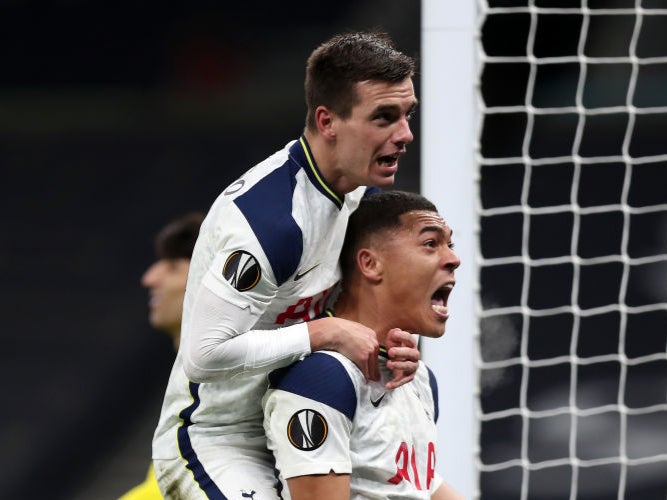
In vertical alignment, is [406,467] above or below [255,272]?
below

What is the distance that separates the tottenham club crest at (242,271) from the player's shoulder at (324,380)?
0.59 feet

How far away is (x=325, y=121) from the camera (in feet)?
Answer: 7.32

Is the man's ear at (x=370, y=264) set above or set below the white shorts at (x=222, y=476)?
above

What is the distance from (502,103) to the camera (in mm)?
5508

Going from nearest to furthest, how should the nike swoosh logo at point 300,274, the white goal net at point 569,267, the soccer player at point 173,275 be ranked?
1. the nike swoosh logo at point 300,274
2. the soccer player at point 173,275
3. the white goal net at point 569,267

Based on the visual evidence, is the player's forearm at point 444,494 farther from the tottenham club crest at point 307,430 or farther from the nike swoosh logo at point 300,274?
the nike swoosh logo at point 300,274

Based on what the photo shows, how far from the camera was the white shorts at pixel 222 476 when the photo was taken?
2.25 m

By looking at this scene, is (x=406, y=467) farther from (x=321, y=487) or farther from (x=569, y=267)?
(x=569, y=267)

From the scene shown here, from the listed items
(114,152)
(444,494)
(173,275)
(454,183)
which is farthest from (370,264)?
(114,152)

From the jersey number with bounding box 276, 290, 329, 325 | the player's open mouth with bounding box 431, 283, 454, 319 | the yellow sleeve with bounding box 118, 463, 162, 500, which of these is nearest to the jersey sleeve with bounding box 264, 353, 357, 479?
the jersey number with bounding box 276, 290, 329, 325

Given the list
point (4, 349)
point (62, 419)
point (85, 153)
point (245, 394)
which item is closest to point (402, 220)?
point (245, 394)

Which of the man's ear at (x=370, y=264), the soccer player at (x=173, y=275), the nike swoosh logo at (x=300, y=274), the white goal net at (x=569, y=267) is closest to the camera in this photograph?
the nike swoosh logo at (x=300, y=274)

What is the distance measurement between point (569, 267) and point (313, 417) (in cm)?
337

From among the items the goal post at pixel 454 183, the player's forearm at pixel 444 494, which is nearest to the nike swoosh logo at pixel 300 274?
the player's forearm at pixel 444 494
